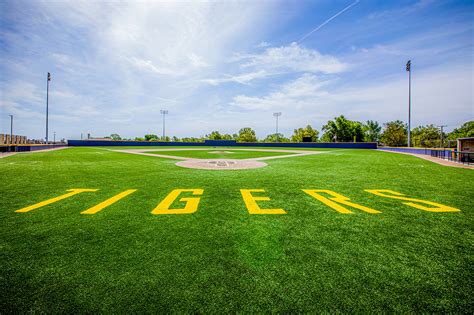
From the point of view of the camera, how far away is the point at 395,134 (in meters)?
68.1

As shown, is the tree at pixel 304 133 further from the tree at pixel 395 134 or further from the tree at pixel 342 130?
the tree at pixel 395 134

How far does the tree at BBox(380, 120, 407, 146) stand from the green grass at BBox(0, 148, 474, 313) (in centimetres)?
7987

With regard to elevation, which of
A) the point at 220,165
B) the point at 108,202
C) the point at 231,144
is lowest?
the point at 108,202

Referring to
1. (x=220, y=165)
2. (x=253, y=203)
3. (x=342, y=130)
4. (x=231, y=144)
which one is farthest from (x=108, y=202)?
(x=342, y=130)

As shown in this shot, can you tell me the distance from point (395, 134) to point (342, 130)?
55.7 feet

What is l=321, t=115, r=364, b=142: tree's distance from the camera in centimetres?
6981

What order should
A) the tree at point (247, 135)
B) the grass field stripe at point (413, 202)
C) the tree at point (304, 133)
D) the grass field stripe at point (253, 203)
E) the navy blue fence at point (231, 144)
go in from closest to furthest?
the grass field stripe at point (253, 203), the grass field stripe at point (413, 202), the navy blue fence at point (231, 144), the tree at point (304, 133), the tree at point (247, 135)

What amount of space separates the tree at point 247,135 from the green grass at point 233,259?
96606 millimetres

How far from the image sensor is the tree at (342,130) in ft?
229

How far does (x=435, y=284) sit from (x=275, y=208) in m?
2.76

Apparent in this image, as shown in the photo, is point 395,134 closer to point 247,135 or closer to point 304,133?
point 304,133

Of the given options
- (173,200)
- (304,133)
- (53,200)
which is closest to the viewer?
(53,200)

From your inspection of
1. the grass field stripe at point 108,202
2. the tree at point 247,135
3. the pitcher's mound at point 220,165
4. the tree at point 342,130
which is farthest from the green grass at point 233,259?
the tree at point 247,135

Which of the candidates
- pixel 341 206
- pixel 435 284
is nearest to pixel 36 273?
pixel 435 284
